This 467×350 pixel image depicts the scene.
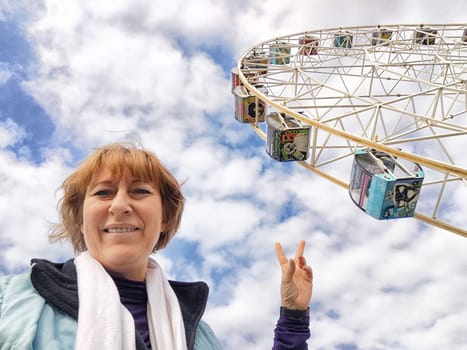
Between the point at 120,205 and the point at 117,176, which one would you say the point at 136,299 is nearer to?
the point at 120,205

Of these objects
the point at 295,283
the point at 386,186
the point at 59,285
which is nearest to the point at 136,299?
the point at 59,285

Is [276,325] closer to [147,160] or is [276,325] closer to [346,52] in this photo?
[147,160]

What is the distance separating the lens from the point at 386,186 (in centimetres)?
852

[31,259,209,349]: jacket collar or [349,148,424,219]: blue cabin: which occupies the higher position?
[31,259,209,349]: jacket collar

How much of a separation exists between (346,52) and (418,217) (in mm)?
11017

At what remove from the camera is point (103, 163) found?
2.67 m

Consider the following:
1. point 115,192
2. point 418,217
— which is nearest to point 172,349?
point 115,192

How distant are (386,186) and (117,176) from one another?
713 centimetres

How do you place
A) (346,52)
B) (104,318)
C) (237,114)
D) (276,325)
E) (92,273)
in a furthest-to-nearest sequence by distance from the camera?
1. (346,52)
2. (237,114)
3. (276,325)
4. (92,273)
5. (104,318)

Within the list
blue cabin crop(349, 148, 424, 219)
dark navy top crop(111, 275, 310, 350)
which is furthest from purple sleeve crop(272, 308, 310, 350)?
blue cabin crop(349, 148, 424, 219)

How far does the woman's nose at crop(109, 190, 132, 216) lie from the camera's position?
8.20 ft

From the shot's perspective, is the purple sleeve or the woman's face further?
the purple sleeve

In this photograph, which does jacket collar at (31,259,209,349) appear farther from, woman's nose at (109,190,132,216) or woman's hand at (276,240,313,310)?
woman's hand at (276,240,313,310)

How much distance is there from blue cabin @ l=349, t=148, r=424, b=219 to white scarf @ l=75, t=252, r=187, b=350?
6.85 meters
